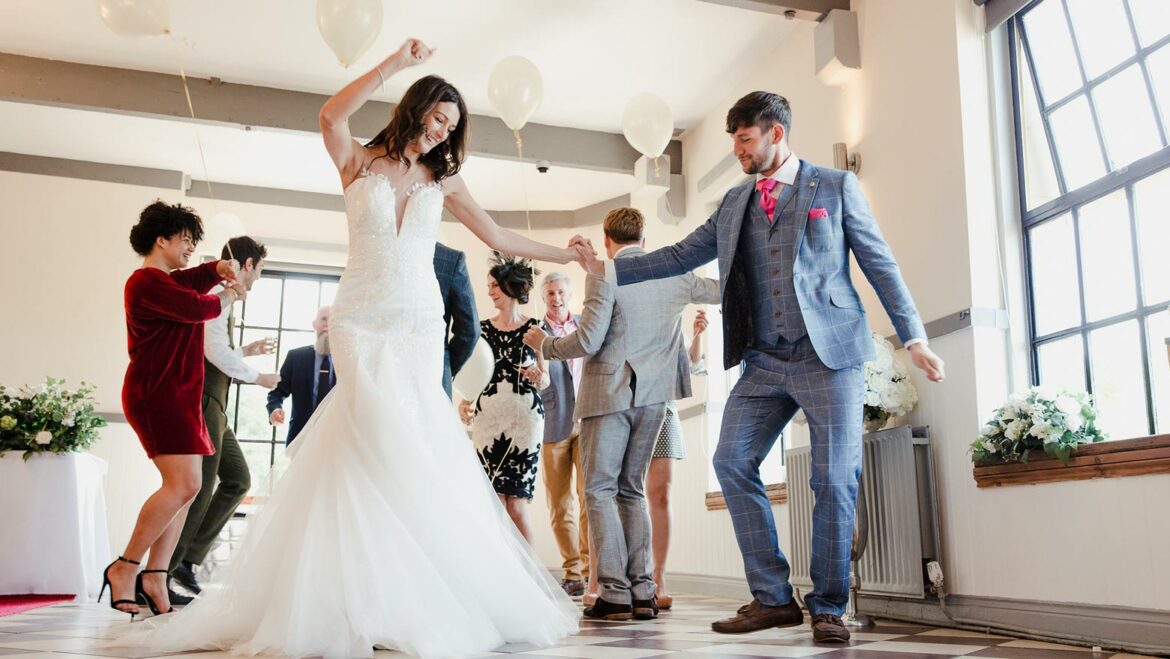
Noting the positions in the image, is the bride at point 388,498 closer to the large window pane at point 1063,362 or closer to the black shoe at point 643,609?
the black shoe at point 643,609

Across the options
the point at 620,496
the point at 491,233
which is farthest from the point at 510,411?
the point at 491,233

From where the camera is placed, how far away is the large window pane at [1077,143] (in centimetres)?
362

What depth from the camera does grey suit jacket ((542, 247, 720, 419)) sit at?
3480mm

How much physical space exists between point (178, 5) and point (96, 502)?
294 centimetres

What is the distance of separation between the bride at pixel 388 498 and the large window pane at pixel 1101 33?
93.4 inches

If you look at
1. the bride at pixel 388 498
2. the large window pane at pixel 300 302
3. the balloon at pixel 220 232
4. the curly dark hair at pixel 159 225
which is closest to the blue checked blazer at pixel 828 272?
the bride at pixel 388 498

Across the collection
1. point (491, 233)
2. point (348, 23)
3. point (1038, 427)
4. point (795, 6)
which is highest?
point (795, 6)

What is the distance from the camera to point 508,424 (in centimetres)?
459

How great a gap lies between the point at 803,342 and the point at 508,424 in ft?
6.69

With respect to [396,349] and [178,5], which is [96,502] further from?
[396,349]

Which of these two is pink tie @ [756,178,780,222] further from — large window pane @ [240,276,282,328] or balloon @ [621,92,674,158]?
large window pane @ [240,276,282,328]

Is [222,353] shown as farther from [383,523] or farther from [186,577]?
[383,523]

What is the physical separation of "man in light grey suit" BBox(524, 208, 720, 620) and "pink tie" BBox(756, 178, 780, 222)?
673mm

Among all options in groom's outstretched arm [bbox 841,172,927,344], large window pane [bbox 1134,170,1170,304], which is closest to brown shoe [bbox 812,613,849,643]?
groom's outstretched arm [bbox 841,172,927,344]
